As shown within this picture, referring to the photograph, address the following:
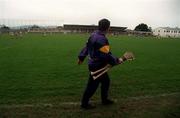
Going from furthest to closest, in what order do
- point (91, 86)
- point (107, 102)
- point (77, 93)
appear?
point (77, 93)
point (107, 102)
point (91, 86)

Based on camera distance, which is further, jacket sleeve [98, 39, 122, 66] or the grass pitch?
the grass pitch

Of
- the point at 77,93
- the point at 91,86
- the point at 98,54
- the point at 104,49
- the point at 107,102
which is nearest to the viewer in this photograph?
the point at 104,49

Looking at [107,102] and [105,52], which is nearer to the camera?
[105,52]

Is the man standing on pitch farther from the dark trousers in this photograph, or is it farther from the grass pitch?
the grass pitch

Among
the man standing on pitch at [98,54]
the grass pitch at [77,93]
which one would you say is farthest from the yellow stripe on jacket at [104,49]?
the grass pitch at [77,93]

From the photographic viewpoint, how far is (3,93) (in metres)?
8.38

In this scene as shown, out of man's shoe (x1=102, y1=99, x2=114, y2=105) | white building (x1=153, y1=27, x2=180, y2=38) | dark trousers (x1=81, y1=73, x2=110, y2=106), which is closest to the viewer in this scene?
dark trousers (x1=81, y1=73, x2=110, y2=106)

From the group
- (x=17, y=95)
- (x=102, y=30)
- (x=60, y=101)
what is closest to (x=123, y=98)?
(x=60, y=101)

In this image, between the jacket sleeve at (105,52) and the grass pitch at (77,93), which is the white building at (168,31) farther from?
the jacket sleeve at (105,52)

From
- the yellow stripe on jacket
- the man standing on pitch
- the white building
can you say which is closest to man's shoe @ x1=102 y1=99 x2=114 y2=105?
the man standing on pitch

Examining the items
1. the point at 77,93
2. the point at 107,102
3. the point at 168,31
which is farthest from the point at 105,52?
the point at 168,31

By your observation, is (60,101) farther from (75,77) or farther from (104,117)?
(75,77)

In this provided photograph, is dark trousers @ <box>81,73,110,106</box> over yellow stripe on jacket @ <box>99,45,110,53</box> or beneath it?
beneath

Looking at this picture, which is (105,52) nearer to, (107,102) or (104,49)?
(104,49)
